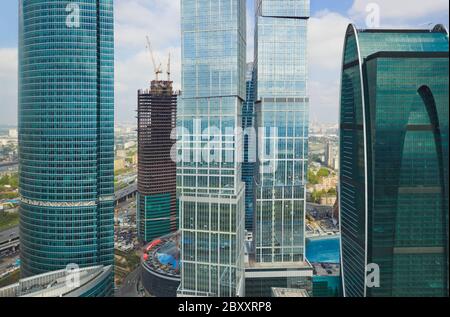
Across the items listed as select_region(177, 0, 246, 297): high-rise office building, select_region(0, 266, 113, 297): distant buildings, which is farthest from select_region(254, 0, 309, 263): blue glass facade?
select_region(0, 266, 113, 297): distant buildings

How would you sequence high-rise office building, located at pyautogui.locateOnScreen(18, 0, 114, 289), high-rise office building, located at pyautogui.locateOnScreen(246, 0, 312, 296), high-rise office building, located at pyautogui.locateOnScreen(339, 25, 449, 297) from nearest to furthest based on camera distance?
high-rise office building, located at pyautogui.locateOnScreen(339, 25, 449, 297), high-rise office building, located at pyautogui.locateOnScreen(246, 0, 312, 296), high-rise office building, located at pyautogui.locateOnScreen(18, 0, 114, 289)

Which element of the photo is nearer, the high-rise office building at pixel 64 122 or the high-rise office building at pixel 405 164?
the high-rise office building at pixel 405 164

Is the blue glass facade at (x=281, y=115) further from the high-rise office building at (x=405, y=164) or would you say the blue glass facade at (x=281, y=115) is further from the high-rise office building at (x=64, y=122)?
the high-rise office building at (x=64, y=122)

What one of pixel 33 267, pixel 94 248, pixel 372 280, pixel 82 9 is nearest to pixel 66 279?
pixel 94 248

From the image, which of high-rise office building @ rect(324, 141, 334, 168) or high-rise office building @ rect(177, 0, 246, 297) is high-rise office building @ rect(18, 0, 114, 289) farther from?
high-rise office building @ rect(324, 141, 334, 168)

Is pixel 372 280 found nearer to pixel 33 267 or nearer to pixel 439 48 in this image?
pixel 439 48

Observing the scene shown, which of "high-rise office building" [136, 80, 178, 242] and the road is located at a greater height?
"high-rise office building" [136, 80, 178, 242]

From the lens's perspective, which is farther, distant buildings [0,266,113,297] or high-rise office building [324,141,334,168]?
high-rise office building [324,141,334,168]

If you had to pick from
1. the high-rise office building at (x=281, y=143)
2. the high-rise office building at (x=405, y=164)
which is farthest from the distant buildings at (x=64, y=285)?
the high-rise office building at (x=405, y=164)
